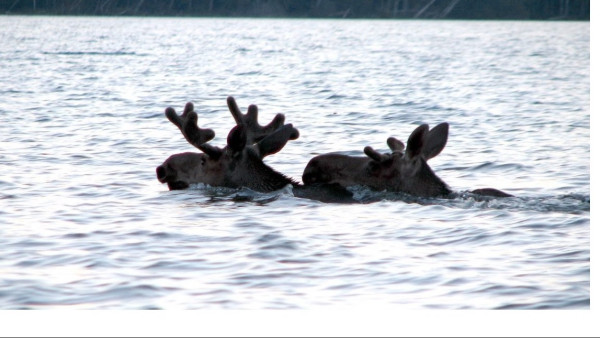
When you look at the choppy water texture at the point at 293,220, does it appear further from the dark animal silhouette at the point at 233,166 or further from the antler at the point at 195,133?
the antler at the point at 195,133

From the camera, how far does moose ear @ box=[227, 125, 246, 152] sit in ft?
42.0

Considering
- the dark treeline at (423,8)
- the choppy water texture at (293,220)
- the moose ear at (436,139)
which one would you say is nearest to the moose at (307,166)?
Result: the moose ear at (436,139)

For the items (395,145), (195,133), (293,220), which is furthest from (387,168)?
(195,133)

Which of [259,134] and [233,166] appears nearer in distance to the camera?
[233,166]

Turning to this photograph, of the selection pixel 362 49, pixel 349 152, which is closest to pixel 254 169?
pixel 349 152

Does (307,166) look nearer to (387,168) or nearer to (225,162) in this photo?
(387,168)

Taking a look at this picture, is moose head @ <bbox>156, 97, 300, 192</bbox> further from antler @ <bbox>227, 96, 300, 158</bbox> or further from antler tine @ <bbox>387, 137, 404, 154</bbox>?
antler tine @ <bbox>387, 137, 404, 154</bbox>

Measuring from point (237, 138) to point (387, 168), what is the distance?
173 centimetres

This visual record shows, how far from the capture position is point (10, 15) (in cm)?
17138

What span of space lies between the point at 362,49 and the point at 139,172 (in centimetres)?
7236

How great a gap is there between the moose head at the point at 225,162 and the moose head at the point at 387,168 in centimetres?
60

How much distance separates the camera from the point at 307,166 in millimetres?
12836

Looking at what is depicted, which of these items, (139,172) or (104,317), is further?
(139,172)

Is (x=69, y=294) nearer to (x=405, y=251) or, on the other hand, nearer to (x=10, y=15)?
(x=405, y=251)
